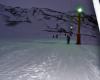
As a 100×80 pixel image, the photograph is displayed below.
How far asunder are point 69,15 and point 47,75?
5630 mm

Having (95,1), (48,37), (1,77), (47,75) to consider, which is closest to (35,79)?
(47,75)

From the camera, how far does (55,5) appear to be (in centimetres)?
737

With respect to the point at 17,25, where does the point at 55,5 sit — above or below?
above

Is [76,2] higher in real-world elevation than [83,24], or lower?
higher

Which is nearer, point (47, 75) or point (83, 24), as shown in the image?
point (47, 75)

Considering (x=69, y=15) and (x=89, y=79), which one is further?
(x=69, y=15)

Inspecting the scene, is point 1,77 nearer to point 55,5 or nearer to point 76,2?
point 76,2

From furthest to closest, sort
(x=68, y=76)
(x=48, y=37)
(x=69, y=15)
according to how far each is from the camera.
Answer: (x=69, y=15)
(x=48, y=37)
(x=68, y=76)

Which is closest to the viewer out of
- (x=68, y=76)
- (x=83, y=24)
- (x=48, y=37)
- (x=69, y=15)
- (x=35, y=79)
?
(x=35, y=79)

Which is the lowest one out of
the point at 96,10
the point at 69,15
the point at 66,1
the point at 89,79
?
the point at 89,79

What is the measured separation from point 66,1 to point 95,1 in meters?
6.84

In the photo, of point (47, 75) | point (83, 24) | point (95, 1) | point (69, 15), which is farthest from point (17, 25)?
point (95, 1)

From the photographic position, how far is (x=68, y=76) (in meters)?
1.67

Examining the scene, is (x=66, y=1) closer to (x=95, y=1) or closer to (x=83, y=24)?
(x=83, y=24)
